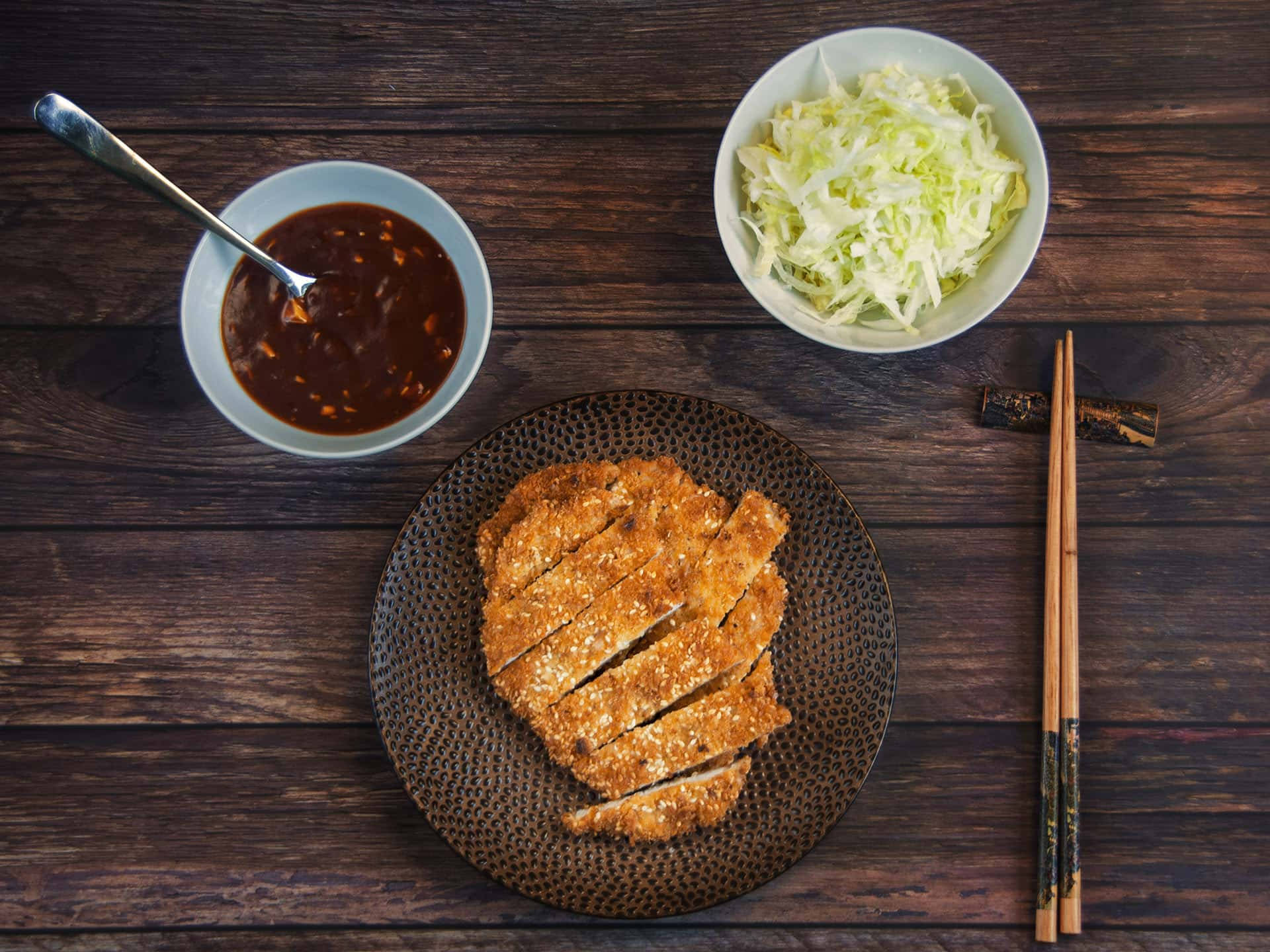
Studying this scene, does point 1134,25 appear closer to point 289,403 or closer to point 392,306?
point 392,306

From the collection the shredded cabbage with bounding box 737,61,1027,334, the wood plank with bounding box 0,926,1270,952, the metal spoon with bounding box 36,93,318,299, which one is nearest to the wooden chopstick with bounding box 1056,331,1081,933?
the wood plank with bounding box 0,926,1270,952

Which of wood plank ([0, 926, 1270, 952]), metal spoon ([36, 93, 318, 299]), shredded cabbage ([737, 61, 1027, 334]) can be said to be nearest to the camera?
metal spoon ([36, 93, 318, 299])

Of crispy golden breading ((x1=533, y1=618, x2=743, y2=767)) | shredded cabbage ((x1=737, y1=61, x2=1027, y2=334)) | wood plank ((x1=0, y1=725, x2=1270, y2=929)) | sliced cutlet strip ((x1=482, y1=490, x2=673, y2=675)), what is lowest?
wood plank ((x1=0, y1=725, x2=1270, y2=929))

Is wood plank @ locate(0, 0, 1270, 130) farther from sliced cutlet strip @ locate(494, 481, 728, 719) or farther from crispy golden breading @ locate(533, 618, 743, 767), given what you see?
crispy golden breading @ locate(533, 618, 743, 767)

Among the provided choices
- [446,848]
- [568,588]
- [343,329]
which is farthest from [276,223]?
[446,848]

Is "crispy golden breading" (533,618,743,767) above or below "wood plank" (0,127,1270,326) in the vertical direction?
below

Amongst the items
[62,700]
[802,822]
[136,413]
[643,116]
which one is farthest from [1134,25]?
[62,700]
